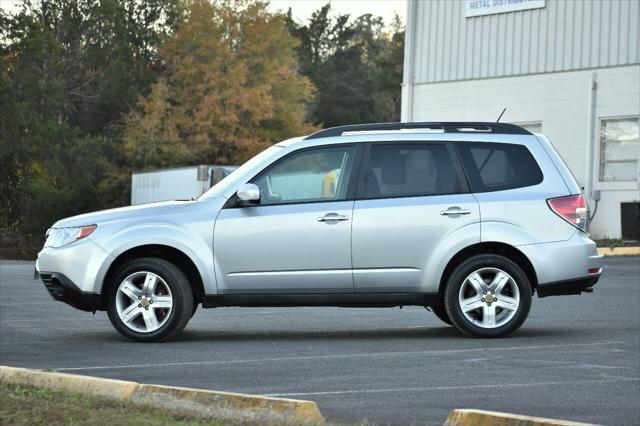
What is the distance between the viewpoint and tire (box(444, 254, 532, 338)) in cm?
1188

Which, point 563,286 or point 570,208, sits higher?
point 570,208

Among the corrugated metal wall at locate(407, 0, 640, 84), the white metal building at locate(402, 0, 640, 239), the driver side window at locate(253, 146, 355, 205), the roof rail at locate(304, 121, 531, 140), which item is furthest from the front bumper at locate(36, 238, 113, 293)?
the corrugated metal wall at locate(407, 0, 640, 84)

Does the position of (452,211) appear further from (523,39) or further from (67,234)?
(523,39)

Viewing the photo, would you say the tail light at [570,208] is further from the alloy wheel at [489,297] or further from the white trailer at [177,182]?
the white trailer at [177,182]

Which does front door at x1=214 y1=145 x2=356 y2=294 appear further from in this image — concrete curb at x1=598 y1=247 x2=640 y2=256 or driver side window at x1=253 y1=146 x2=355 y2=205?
concrete curb at x1=598 y1=247 x2=640 y2=256

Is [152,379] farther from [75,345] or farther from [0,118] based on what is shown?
[0,118]

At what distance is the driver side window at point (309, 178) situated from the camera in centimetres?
1198

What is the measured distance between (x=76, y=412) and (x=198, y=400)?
2.26ft

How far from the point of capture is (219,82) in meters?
66.8

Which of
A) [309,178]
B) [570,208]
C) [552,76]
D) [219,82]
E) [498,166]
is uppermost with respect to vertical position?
[219,82]

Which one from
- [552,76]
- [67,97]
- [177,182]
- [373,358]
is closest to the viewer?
[373,358]

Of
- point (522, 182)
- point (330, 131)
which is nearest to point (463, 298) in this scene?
point (522, 182)

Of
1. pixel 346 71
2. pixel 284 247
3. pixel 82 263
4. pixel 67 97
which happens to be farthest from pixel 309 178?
pixel 346 71

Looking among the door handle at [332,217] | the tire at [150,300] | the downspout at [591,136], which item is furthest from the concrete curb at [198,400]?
the downspout at [591,136]
